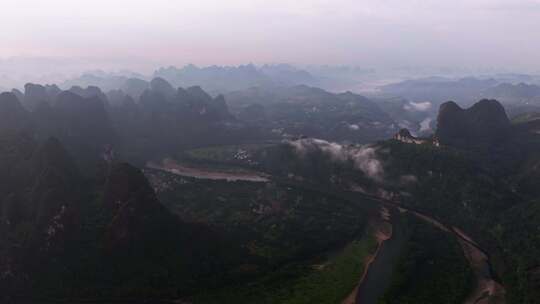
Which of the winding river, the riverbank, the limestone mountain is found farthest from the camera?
the limestone mountain

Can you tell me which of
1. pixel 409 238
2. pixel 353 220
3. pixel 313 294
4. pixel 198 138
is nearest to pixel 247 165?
pixel 198 138

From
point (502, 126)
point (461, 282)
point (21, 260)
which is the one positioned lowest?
point (461, 282)

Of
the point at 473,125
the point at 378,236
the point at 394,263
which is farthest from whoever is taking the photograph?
the point at 473,125

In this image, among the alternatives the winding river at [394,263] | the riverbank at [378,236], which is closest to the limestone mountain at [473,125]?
the riverbank at [378,236]

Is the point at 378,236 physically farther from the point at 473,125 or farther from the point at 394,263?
the point at 473,125

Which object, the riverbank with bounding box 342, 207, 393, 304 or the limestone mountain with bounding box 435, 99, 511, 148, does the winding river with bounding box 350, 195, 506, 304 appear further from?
the limestone mountain with bounding box 435, 99, 511, 148

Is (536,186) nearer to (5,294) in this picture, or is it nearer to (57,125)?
(5,294)

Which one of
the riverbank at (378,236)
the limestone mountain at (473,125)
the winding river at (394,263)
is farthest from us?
the limestone mountain at (473,125)

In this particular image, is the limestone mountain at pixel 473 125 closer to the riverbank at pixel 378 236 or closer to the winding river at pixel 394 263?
the riverbank at pixel 378 236

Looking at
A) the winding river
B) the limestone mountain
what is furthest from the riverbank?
the limestone mountain

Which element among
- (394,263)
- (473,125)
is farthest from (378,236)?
(473,125)

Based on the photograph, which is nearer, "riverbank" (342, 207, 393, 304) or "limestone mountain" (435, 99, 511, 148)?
"riverbank" (342, 207, 393, 304)
